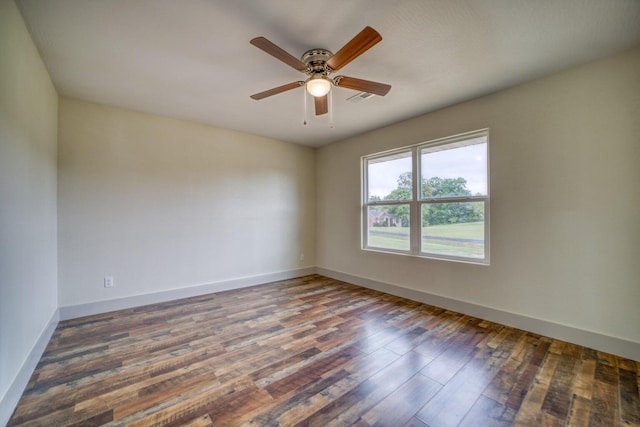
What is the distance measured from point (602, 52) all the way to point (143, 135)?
5.00 metres

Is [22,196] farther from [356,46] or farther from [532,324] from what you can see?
[532,324]

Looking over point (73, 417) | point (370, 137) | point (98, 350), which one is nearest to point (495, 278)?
point (370, 137)

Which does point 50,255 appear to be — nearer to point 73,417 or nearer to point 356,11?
point 73,417

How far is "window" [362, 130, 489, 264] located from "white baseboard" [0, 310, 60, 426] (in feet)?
13.0

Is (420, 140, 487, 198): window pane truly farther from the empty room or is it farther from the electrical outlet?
the electrical outlet

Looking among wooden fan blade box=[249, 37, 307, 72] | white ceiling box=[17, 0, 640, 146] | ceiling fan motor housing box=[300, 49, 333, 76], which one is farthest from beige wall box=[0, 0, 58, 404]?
ceiling fan motor housing box=[300, 49, 333, 76]

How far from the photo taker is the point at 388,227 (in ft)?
13.7

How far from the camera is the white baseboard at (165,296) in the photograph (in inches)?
120

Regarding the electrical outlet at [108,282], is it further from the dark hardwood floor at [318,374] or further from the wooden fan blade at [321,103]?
the wooden fan blade at [321,103]

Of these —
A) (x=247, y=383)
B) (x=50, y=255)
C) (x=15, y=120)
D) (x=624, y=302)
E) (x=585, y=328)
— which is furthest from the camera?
(x=50, y=255)

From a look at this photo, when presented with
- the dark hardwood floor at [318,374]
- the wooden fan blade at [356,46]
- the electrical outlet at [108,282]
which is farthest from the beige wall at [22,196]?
the wooden fan blade at [356,46]

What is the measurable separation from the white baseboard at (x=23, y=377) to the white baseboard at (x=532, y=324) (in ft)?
12.5

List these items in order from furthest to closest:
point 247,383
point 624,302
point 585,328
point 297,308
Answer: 1. point 297,308
2. point 585,328
3. point 624,302
4. point 247,383

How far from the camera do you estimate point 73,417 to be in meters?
1.56
